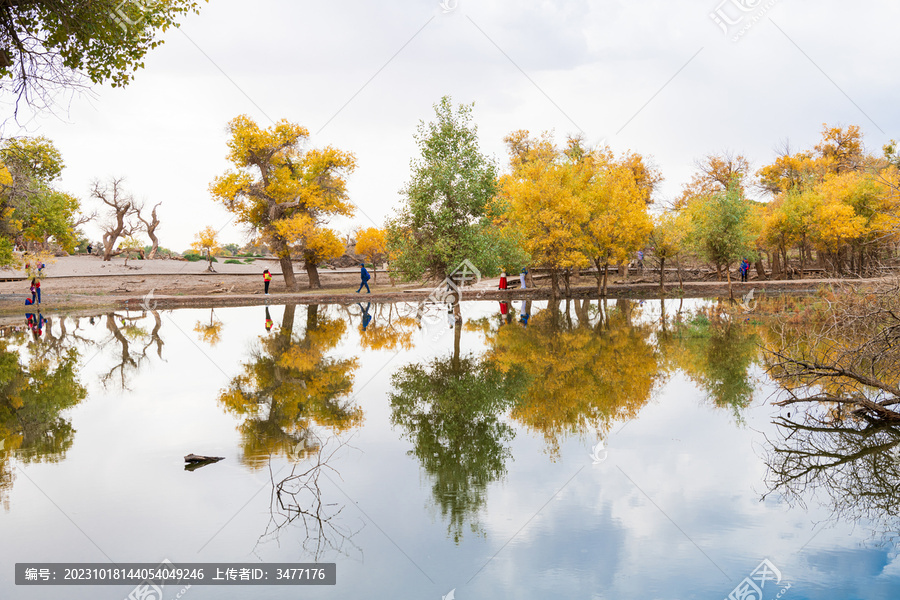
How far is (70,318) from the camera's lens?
1326 inches

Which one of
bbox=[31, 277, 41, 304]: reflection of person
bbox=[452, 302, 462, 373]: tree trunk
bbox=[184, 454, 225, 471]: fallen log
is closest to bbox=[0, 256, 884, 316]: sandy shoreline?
bbox=[31, 277, 41, 304]: reflection of person

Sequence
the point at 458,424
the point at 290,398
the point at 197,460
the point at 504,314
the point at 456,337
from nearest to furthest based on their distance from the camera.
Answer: the point at 197,460, the point at 458,424, the point at 290,398, the point at 456,337, the point at 504,314

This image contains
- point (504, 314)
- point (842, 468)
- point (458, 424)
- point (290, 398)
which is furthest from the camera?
point (504, 314)

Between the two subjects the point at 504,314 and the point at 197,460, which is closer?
the point at 197,460

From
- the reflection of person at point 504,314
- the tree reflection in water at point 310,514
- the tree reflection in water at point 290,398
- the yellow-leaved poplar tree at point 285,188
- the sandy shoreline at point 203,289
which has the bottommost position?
the tree reflection in water at point 310,514

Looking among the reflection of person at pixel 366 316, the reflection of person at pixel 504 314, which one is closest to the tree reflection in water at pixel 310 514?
the reflection of person at pixel 366 316

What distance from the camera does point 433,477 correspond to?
891 centimetres

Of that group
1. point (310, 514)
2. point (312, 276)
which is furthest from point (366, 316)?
point (310, 514)

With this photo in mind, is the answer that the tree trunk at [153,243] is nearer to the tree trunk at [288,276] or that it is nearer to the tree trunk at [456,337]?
the tree trunk at [288,276]

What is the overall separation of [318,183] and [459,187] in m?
21.9

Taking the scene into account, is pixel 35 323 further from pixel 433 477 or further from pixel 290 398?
pixel 433 477

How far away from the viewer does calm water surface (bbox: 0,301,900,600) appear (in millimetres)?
6512

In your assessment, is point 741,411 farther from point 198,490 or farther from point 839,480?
point 198,490

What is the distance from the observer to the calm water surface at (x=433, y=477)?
6512 millimetres
